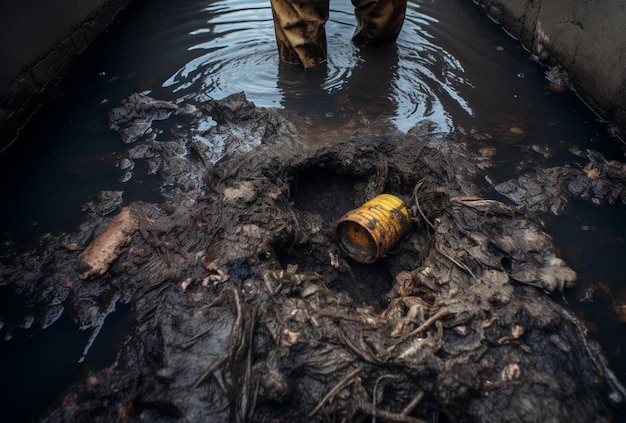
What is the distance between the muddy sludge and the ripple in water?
0.79 meters

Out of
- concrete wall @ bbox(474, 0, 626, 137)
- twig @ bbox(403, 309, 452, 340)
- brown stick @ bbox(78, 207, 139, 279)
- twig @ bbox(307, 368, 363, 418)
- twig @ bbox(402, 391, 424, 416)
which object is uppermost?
concrete wall @ bbox(474, 0, 626, 137)

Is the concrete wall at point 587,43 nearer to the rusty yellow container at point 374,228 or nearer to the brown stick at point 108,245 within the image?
the rusty yellow container at point 374,228

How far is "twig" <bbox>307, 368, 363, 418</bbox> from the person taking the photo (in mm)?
2279

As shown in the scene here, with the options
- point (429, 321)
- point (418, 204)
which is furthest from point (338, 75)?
point (429, 321)

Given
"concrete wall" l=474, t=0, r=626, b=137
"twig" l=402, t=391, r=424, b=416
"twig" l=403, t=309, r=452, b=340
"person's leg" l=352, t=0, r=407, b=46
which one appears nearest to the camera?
"twig" l=402, t=391, r=424, b=416

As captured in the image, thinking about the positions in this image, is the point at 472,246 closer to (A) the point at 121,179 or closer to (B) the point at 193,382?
(B) the point at 193,382

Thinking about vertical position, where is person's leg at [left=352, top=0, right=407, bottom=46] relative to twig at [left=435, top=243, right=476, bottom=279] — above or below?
above

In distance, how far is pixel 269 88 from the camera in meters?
5.12

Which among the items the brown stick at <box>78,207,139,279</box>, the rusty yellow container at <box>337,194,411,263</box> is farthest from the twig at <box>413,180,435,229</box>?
the brown stick at <box>78,207,139,279</box>

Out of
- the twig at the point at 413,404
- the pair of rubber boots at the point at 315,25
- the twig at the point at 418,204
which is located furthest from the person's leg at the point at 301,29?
the twig at the point at 413,404

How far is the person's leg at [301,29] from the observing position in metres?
4.97

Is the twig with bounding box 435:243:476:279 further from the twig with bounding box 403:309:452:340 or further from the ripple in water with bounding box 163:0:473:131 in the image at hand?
the ripple in water with bounding box 163:0:473:131

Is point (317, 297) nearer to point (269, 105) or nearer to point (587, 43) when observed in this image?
point (269, 105)

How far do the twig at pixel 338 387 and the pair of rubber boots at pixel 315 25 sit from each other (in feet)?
13.9
